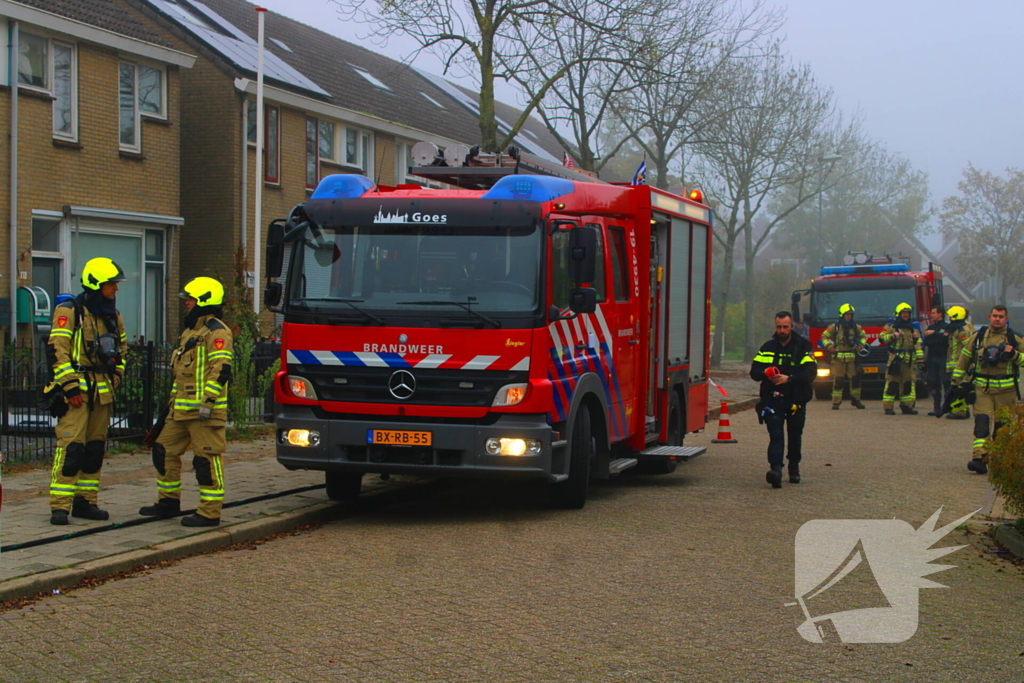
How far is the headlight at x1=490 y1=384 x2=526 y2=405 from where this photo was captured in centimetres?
866

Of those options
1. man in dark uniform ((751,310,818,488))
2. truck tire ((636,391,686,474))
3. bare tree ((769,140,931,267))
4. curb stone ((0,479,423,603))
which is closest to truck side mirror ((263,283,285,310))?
curb stone ((0,479,423,603))

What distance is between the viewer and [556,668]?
5.22 m

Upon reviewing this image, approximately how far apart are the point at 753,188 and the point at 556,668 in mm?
34146

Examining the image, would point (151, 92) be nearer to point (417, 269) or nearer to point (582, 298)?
point (417, 269)

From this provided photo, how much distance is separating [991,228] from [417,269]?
66.6 meters

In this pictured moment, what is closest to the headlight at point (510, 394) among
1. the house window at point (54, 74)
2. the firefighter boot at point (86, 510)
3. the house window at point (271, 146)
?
the firefighter boot at point (86, 510)

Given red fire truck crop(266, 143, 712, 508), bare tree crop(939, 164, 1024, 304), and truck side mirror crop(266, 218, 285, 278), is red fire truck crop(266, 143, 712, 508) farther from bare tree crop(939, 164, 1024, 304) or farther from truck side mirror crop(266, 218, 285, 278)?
bare tree crop(939, 164, 1024, 304)

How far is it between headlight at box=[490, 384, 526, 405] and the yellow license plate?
1.95ft

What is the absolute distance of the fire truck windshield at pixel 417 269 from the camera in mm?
8781

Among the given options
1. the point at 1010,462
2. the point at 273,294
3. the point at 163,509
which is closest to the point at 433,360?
the point at 273,294

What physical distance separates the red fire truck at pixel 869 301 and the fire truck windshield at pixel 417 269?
1569 cm

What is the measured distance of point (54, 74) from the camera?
18984 millimetres

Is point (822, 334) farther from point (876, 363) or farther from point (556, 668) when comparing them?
point (556, 668)

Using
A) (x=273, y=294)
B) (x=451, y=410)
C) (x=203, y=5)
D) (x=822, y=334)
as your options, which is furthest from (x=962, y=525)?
(x=203, y=5)
